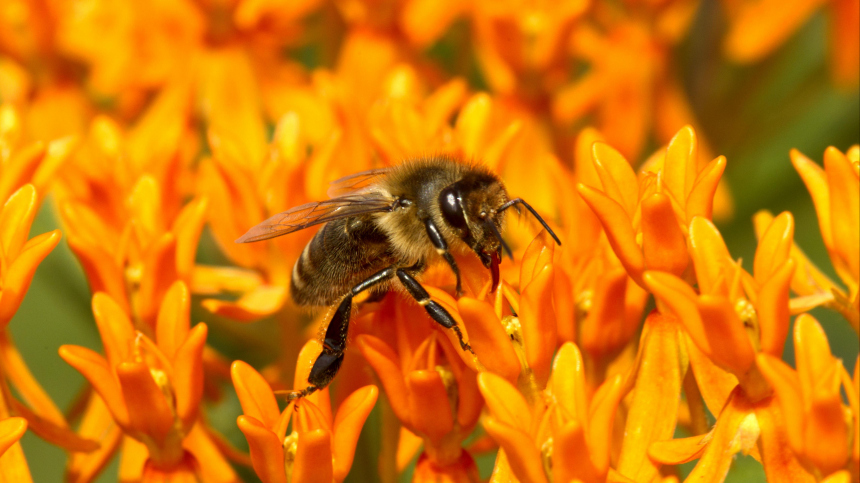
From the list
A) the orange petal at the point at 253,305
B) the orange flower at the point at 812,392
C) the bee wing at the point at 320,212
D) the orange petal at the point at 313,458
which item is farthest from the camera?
the orange petal at the point at 253,305

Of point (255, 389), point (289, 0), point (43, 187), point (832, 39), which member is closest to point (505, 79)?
point (289, 0)

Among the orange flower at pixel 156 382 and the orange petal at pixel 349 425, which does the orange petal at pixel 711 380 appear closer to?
the orange petal at pixel 349 425

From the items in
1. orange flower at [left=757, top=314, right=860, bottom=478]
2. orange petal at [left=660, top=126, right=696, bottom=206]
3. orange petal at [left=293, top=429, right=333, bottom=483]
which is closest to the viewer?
orange flower at [left=757, top=314, right=860, bottom=478]

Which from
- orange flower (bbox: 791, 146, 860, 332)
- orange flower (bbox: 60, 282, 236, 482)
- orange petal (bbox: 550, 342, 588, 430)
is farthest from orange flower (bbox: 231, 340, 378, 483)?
orange flower (bbox: 791, 146, 860, 332)

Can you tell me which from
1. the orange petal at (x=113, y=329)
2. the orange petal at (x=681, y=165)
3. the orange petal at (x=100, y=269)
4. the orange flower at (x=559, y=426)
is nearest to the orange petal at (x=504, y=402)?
the orange flower at (x=559, y=426)

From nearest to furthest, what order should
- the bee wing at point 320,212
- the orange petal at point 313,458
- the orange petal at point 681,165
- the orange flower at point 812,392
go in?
the orange flower at point 812,392 < the orange petal at point 313,458 < the orange petal at point 681,165 < the bee wing at point 320,212

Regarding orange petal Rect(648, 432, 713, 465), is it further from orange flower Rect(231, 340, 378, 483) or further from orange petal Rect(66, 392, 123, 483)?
orange petal Rect(66, 392, 123, 483)

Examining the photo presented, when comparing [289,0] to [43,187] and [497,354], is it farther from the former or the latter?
[497,354]
